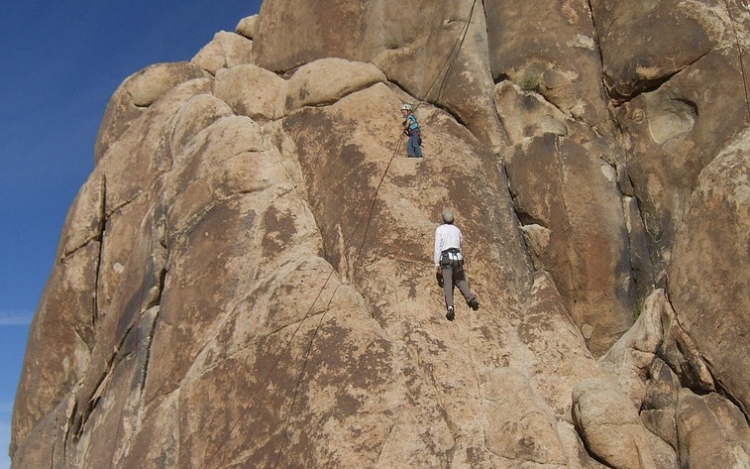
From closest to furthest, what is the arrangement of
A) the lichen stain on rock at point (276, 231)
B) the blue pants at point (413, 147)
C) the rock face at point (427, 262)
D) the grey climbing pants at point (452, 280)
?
the rock face at point (427, 262) < the grey climbing pants at point (452, 280) < the lichen stain on rock at point (276, 231) < the blue pants at point (413, 147)

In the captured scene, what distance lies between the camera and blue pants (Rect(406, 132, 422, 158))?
47.5ft

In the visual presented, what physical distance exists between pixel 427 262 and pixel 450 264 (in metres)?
0.63

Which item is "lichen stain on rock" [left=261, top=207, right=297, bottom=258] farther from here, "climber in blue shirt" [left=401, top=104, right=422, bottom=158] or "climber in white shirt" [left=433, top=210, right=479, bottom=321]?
"climber in white shirt" [left=433, top=210, right=479, bottom=321]

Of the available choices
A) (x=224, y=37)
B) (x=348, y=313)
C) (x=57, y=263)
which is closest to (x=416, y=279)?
(x=348, y=313)

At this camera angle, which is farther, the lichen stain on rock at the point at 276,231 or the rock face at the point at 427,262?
the lichen stain on rock at the point at 276,231

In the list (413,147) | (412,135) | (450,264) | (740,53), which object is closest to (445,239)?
(450,264)

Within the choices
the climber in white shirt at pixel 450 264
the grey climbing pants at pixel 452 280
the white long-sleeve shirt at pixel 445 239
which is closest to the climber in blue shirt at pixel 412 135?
the climber in white shirt at pixel 450 264

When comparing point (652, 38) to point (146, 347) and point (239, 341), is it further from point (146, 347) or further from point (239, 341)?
point (146, 347)

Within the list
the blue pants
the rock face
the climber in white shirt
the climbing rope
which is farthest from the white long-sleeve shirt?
the climbing rope

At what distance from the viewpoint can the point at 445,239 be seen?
1275cm

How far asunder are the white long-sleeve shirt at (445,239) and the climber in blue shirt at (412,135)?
2065 millimetres

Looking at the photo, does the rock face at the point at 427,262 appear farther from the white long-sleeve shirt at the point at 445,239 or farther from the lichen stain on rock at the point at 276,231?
the white long-sleeve shirt at the point at 445,239

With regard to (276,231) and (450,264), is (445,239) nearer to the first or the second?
(450,264)

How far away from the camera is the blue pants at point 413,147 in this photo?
14484mm
